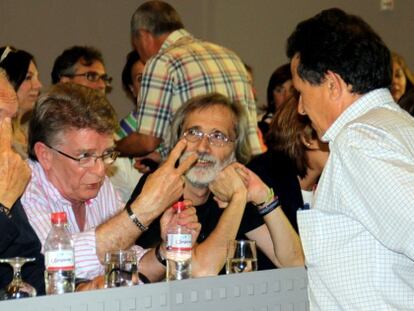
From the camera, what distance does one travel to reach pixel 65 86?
10.5 ft

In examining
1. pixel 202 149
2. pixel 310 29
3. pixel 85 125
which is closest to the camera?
pixel 310 29

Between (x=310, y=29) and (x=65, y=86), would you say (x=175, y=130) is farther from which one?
(x=310, y=29)

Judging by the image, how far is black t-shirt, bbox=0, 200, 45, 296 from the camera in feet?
8.21

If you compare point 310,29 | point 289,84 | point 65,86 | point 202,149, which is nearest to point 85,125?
point 65,86

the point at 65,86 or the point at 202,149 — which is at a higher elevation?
the point at 65,86

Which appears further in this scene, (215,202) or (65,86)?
(215,202)

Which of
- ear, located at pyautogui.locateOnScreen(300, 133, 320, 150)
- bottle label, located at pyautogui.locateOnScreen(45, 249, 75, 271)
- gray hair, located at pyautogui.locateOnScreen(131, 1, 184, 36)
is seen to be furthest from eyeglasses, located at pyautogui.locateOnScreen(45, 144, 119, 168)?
gray hair, located at pyautogui.locateOnScreen(131, 1, 184, 36)

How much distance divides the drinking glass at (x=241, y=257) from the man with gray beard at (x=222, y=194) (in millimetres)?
280

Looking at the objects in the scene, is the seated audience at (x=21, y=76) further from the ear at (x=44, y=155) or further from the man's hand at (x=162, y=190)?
the man's hand at (x=162, y=190)

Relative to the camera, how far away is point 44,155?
313 cm

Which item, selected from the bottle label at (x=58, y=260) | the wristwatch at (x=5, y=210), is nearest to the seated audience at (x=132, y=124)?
the wristwatch at (x=5, y=210)

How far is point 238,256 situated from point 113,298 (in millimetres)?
764

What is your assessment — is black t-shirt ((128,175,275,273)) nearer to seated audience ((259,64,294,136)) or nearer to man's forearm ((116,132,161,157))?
man's forearm ((116,132,161,157))

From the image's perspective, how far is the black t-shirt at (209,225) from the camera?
139 inches
